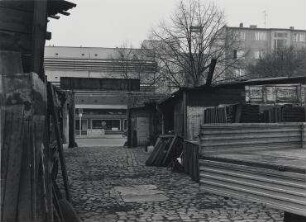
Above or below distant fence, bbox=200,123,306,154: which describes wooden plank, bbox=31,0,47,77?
above

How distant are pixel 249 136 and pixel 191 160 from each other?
885 cm

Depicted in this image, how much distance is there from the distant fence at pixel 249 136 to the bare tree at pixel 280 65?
39.4m

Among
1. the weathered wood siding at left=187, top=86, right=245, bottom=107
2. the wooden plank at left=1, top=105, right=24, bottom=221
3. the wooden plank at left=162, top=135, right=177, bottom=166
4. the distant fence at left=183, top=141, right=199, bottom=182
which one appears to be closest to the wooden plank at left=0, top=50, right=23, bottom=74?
the wooden plank at left=1, top=105, right=24, bottom=221

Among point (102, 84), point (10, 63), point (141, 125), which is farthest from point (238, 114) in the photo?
point (141, 125)

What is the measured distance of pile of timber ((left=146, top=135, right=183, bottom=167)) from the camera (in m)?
17.1

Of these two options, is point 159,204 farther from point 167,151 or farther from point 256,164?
point 167,151

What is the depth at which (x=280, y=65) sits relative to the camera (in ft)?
150

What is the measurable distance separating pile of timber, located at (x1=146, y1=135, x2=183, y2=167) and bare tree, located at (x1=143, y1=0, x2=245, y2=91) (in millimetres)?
14650

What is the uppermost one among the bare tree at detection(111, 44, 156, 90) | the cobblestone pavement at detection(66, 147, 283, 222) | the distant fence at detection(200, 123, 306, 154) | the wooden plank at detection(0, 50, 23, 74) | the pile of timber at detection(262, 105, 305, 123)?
the bare tree at detection(111, 44, 156, 90)

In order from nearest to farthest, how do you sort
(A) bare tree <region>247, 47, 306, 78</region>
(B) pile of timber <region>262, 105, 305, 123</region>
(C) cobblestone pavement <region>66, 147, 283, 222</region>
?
(C) cobblestone pavement <region>66, 147, 283, 222</region>, (B) pile of timber <region>262, 105, 305, 123</region>, (A) bare tree <region>247, 47, 306, 78</region>

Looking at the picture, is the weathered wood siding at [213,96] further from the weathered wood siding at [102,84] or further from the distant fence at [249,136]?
the distant fence at [249,136]

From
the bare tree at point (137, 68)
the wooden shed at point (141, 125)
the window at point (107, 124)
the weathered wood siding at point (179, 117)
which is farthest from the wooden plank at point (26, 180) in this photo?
the window at point (107, 124)

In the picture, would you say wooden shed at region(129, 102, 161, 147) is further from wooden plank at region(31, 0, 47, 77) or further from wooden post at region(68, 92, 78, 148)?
wooden plank at region(31, 0, 47, 77)

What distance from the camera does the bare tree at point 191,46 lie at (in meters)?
32.7
